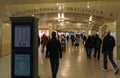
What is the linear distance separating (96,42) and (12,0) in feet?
18.2

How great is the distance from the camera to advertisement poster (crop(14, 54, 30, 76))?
5980 mm

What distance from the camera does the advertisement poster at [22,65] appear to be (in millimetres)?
5980

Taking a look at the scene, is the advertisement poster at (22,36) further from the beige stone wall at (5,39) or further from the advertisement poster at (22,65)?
the beige stone wall at (5,39)

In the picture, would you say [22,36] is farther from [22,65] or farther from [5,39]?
[5,39]

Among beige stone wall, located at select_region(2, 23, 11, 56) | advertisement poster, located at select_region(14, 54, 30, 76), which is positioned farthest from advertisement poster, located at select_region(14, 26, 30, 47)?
beige stone wall, located at select_region(2, 23, 11, 56)

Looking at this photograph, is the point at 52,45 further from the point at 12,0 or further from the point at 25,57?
the point at 12,0

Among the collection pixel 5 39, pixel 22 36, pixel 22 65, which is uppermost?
pixel 22 36

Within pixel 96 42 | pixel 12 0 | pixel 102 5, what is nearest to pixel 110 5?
pixel 102 5

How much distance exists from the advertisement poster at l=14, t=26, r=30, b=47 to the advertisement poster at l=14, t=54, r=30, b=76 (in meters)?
0.29

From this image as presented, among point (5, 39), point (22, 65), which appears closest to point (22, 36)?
point (22, 65)

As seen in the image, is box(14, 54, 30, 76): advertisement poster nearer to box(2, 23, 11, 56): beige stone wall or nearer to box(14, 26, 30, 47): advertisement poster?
box(14, 26, 30, 47): advertisement poster

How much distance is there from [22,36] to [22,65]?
70 cm

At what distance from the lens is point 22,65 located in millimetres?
6004

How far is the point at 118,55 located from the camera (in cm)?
1485
